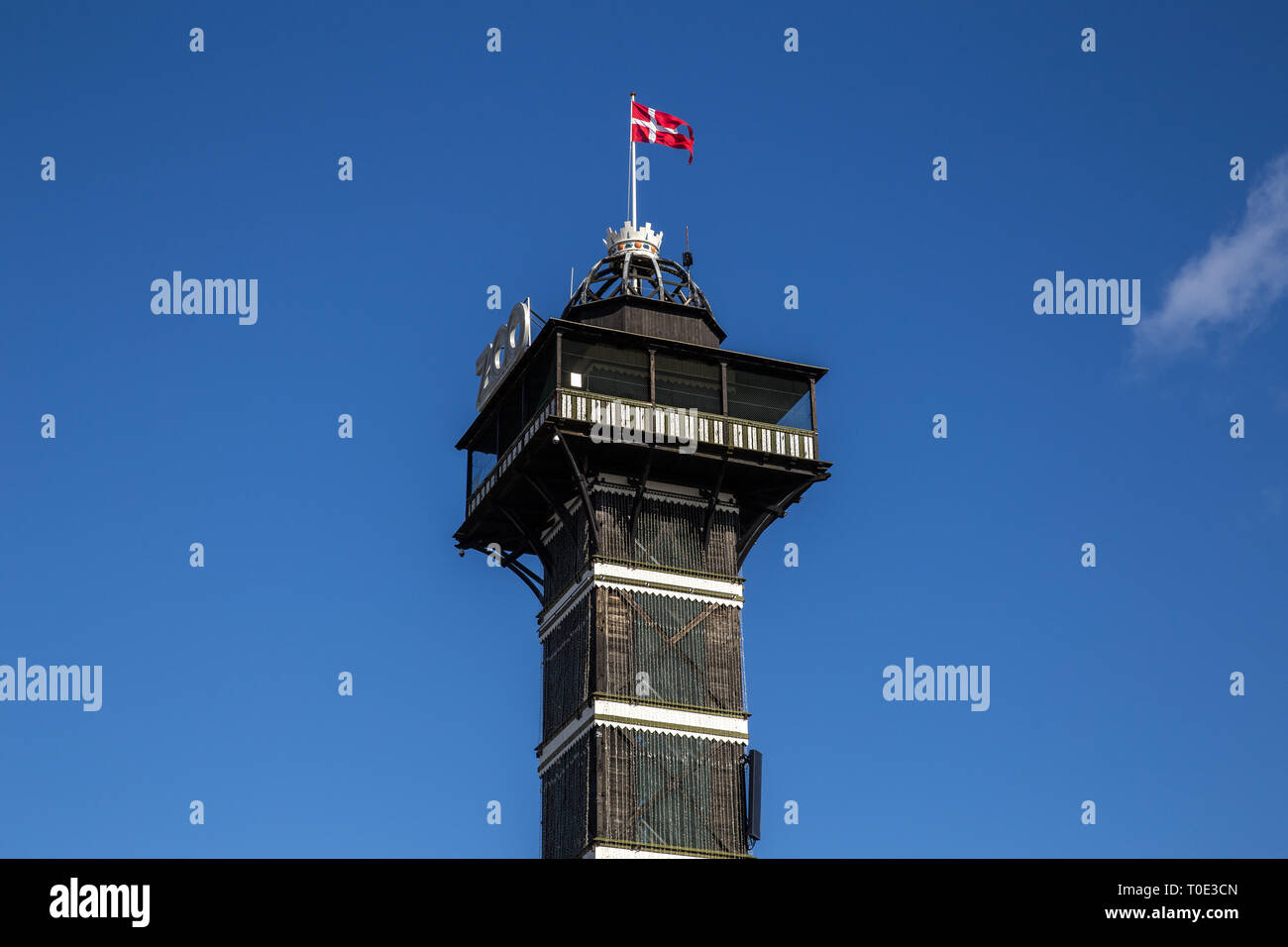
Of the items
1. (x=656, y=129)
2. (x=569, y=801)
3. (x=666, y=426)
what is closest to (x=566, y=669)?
(x=569, y=801)

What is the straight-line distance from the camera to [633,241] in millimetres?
96062

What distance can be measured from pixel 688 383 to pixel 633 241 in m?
10.1

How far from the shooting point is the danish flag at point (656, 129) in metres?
97.2

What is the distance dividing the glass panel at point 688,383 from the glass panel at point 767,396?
3.03 feet

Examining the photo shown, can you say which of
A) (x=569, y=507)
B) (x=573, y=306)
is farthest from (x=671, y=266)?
(x=569, y=507)

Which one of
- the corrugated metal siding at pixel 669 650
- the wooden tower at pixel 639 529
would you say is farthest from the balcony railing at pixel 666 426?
the corrugated metal siding at pixel 669 650

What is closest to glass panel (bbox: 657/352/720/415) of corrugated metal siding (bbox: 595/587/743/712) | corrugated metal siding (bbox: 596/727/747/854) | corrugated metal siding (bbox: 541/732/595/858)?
corrugated metal siding (bbox: 595/587/743/712)

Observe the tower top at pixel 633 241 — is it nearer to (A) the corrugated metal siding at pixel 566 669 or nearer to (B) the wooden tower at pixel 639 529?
(B) the wooden tower at pixel 639 529

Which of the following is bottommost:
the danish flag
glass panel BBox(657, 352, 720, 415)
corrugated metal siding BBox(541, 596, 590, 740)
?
corrugated metal siding BBox(541, 596, 590, 740)

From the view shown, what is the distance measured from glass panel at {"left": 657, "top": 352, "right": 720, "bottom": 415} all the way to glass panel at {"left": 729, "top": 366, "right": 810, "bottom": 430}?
922 millimetres

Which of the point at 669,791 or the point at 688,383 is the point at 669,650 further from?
the point at 688,383

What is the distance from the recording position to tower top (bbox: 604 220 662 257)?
314ft

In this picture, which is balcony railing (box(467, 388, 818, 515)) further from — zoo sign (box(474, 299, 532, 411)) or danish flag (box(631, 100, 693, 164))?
danish flag (box(631, 100, 693, 164))

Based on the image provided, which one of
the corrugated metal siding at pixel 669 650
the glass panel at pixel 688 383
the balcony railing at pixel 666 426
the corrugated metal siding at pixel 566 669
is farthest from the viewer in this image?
the glass panel at pixel 688 383
